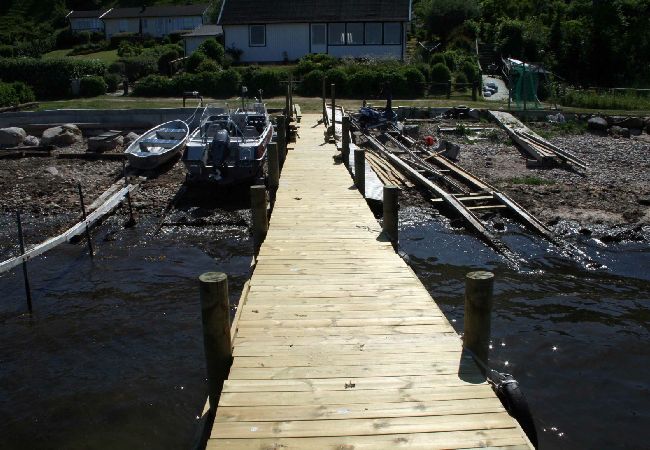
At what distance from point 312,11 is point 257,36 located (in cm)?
450

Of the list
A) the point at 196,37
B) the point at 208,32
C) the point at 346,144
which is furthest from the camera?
the point at 196,37

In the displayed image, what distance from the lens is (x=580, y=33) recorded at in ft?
136

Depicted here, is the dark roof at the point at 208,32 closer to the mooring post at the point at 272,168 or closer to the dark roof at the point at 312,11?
the dark roof at the point at 312,11

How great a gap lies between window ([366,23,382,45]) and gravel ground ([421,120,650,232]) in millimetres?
21451

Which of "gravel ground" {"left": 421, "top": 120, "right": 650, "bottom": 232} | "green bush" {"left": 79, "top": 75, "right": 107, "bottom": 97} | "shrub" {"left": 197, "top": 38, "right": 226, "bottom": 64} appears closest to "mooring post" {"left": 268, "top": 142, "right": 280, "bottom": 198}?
"gravel ground" {"left": 421, "top": 120, "right": 650, "bottom": 232}

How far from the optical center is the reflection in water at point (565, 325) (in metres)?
9.09

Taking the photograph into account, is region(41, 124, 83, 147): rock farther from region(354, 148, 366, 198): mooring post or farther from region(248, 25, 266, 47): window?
region(248, 25, 266, 47): window

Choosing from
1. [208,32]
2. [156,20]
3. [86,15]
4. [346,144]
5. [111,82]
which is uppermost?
[86,15]

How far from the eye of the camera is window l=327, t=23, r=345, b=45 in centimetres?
4675

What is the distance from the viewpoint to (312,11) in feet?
155

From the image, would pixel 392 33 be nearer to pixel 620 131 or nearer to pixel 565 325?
pixel 620 131

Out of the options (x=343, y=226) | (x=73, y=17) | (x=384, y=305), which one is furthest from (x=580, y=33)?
(x=73, y=17)

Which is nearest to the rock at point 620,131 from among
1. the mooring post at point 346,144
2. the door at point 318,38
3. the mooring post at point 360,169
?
the mooring post at point 346,144

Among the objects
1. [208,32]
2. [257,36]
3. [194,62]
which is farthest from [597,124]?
[208,32]
